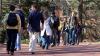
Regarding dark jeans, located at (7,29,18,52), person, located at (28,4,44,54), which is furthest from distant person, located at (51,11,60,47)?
dark jeans, located at (7,29,18,52)

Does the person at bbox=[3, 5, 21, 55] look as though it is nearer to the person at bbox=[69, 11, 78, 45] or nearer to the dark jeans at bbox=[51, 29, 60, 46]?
the dark jeans at bbox=[51, 29, 60, 46]

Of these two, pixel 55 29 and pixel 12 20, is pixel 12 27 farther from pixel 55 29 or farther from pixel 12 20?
pixel 55 29

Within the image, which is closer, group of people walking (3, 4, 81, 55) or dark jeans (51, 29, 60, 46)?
group of people walking (3, 4, 81, 55)

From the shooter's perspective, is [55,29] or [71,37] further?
[71,37]

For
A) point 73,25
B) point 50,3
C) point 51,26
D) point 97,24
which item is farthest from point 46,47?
point 97,24

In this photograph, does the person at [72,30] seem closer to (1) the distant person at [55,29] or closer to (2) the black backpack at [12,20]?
(1) the distant person at [55,29]

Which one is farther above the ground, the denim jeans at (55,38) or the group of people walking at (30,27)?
the group of people walking at (30,27)

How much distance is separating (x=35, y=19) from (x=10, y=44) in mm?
1461

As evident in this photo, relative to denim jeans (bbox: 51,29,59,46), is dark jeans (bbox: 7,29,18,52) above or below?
above

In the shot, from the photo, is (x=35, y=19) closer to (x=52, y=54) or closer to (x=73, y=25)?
(x=52, y=54)

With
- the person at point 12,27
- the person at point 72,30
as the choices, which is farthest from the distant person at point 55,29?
the person at point 12,27

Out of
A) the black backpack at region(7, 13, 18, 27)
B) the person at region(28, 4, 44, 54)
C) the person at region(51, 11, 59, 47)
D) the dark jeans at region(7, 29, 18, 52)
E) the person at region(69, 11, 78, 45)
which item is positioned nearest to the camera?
the dark jeans at region(7, 29, 18, 52)

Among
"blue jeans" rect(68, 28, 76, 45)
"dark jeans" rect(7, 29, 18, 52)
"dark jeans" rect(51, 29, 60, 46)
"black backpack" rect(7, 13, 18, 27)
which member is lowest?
"blue jeans" rect(68, 28, 76, 45)

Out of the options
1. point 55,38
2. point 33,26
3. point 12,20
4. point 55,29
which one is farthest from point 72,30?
point 12,20
